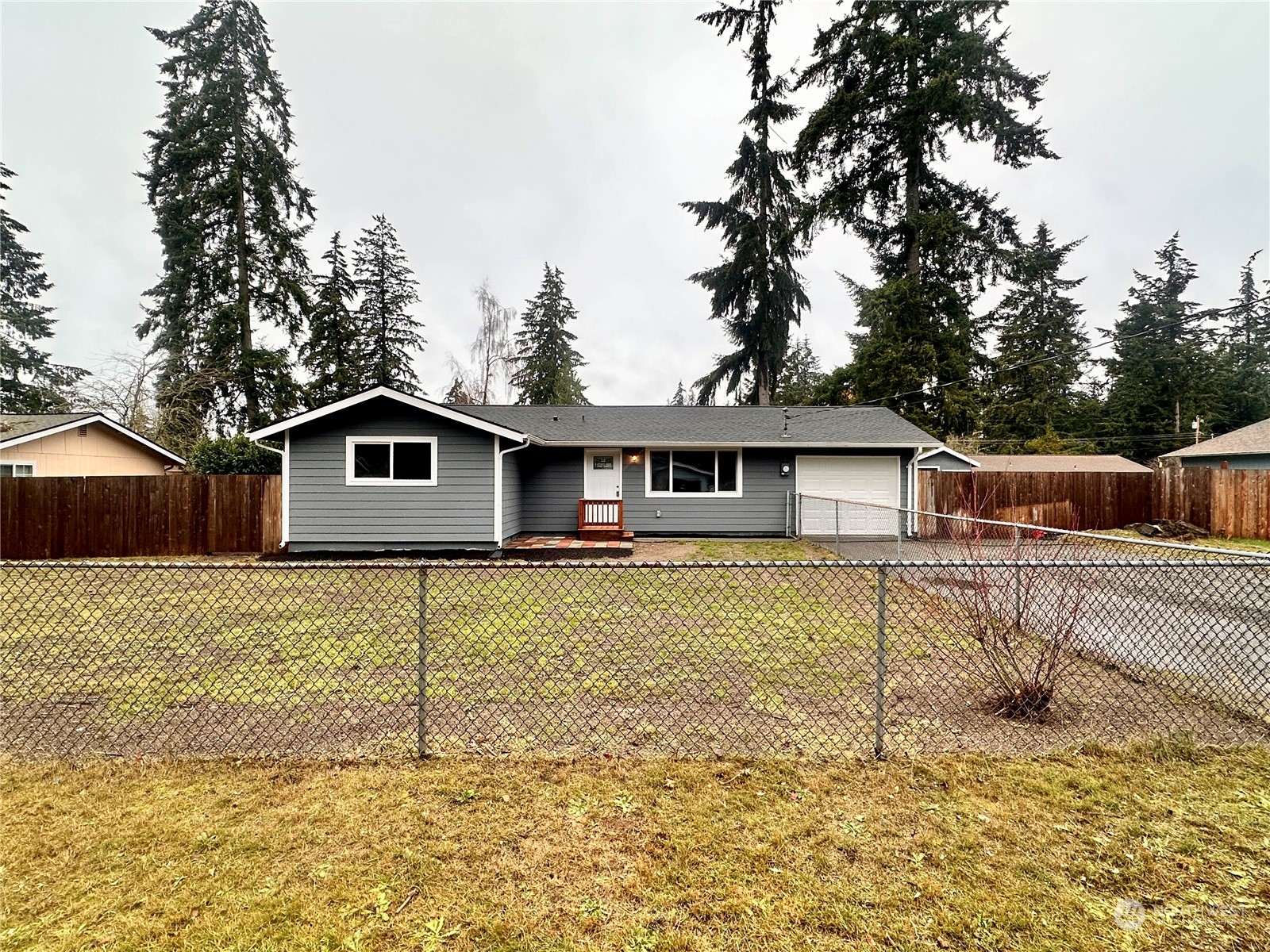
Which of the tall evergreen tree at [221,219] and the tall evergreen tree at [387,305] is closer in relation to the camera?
the tall evergreen tree at [221,219]

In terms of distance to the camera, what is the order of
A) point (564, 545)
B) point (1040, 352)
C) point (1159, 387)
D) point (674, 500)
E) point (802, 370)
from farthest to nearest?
point (802, 370), point (1040, 352), point (1159, 387), point (674, 500), point (564, 545)

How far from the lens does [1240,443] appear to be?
19.3m

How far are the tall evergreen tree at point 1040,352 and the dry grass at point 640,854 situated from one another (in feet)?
99.8

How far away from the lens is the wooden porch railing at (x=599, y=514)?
39.9 ft

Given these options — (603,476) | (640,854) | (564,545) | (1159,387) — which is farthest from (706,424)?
(1159,387)

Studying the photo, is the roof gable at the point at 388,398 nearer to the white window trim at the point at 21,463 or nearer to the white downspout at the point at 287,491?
the white downspout at the point at 287,491

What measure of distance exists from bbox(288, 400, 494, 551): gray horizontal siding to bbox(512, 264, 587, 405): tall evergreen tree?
18.0 meters

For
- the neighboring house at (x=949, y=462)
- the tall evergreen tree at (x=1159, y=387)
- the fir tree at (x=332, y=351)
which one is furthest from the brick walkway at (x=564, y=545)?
the tall evergreen tree at (x=1159, y=387)

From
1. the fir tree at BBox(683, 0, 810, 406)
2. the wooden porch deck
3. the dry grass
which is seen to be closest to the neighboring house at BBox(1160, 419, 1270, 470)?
the fir tree at BBox(683, 0, 810, 406)

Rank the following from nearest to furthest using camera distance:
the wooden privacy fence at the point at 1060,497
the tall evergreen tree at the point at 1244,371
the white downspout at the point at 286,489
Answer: the white downspout at the point at 286,489 < the wooden privacy fence at the point at 1060,497 < the tall evergreen tree at the point at 1244,371

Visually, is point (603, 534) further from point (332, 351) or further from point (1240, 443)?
point (1240, 443)

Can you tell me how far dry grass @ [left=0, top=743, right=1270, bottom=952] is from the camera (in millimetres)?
1759

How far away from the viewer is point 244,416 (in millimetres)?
19172

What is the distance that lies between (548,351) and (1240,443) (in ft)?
98.0
